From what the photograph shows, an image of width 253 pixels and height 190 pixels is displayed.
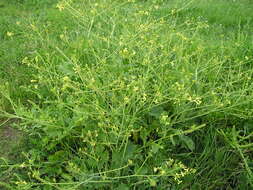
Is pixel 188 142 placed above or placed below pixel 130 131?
below

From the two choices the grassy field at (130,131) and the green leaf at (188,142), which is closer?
the grassy field at (130,131)

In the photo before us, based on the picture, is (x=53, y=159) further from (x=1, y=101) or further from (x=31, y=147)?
(x=1, y=101)

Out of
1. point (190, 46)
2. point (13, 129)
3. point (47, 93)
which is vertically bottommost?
point (13, 129)

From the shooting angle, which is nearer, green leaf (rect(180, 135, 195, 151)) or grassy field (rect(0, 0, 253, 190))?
grassy field (rect(0, 0, 253, 190))

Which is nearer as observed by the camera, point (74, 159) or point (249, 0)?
point (74, 159)

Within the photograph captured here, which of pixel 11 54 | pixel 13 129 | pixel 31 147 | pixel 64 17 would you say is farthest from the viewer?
pixel 64 17

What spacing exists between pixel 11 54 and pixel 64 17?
133 cm

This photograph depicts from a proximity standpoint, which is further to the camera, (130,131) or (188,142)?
(188,142)

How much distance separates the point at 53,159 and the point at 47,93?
2.29 ft

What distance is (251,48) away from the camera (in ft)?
10.5

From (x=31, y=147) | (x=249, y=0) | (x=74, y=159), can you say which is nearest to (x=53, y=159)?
(x=74, y=159)

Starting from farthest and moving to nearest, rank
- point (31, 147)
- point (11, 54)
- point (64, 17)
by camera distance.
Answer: point (64, 17)
point (11, 54)
point (31, 147)

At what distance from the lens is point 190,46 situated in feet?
10.4

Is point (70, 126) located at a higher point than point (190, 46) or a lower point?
lower
